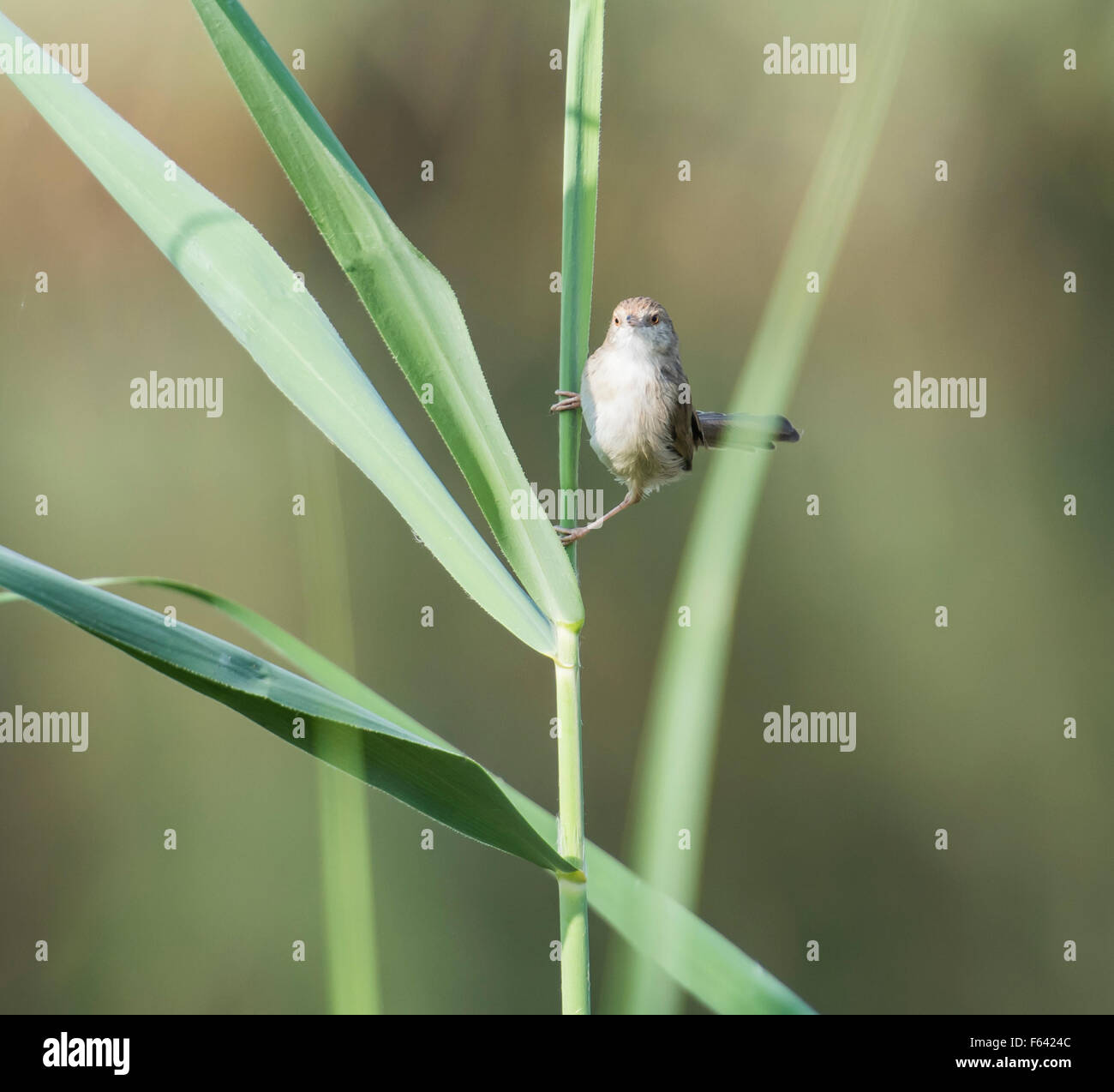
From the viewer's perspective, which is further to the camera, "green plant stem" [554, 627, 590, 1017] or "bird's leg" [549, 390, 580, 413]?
"bird's leg" [549, 390, 580, 413]

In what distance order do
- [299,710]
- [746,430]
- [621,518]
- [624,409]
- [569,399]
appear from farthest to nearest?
[621,518] → [624,409] → [746,430] → [569,399] → [299,710]

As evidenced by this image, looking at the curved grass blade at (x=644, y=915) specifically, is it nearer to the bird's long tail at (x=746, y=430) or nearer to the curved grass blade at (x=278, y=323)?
the curved grass blade at (x=278, y=323)

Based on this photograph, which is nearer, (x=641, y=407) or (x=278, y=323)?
(x=278, y=323)

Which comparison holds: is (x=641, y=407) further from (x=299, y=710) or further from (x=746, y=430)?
(x=299, y=710)

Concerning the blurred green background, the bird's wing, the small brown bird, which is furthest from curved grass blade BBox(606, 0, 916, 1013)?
the blurred green background

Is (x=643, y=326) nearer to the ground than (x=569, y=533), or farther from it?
farther from it

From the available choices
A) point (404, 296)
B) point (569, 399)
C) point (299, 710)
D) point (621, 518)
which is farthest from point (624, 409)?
point (621, 518)

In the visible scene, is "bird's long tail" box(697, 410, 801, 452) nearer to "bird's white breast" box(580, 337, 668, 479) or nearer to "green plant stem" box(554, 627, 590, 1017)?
"bird's white breast" box(580, 337, 668, 479)

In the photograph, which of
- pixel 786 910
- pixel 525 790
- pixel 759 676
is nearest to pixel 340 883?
pixel 525 790

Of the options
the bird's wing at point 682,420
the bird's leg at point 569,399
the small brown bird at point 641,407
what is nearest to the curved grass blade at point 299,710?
the bird's leg at point 569,399
